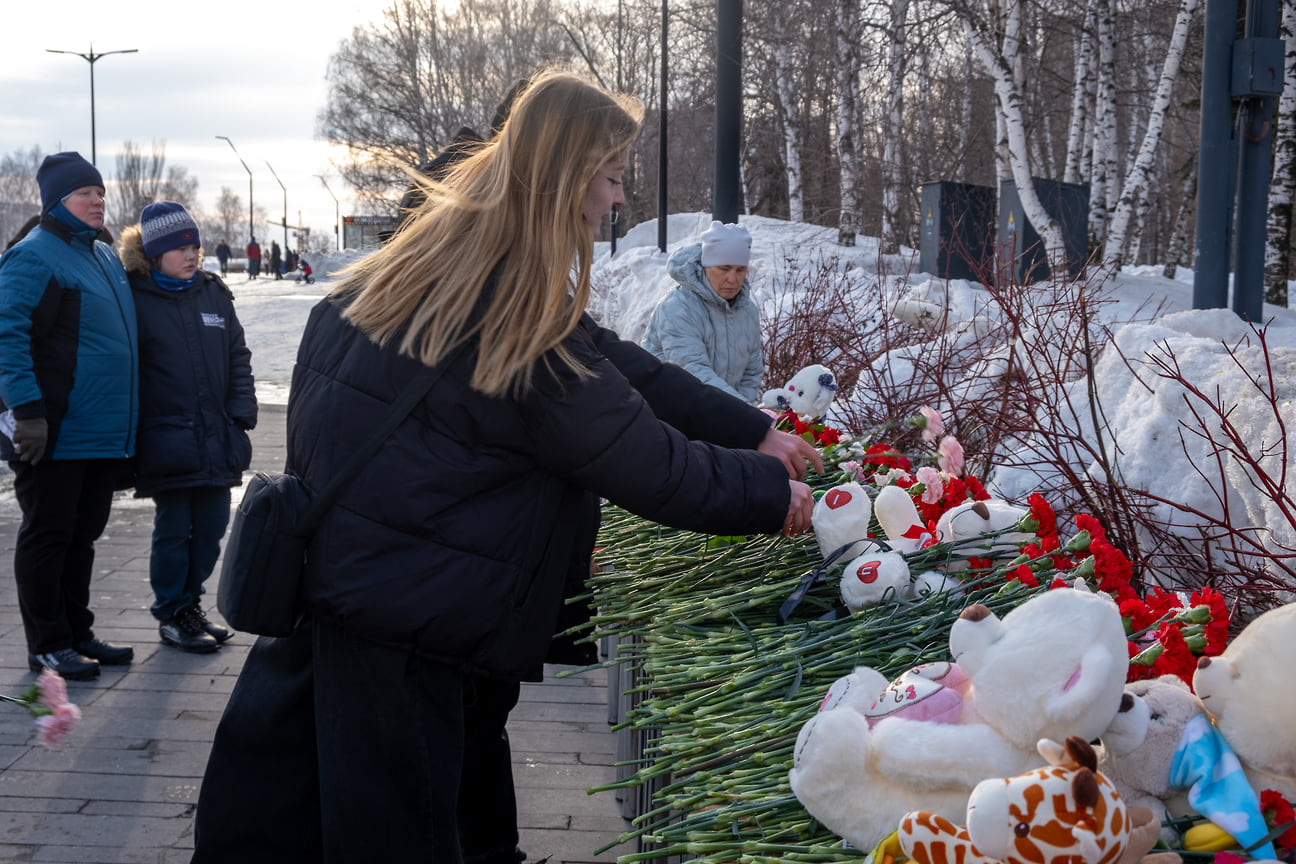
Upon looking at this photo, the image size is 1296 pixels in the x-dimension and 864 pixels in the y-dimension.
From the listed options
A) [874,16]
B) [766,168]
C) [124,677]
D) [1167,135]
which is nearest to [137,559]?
[124,677]

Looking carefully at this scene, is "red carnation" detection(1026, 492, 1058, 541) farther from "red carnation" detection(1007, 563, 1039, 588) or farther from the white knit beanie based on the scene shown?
the white knit beanie

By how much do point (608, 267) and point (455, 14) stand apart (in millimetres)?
31112

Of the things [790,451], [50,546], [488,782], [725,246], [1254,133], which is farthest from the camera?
[1254,133]

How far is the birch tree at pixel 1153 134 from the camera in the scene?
10.7m

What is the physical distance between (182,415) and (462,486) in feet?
10.4

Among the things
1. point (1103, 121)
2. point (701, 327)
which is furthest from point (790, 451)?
point (1103, 121)

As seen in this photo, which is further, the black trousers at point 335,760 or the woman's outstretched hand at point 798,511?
the woman's outstretched hand at point 798,511

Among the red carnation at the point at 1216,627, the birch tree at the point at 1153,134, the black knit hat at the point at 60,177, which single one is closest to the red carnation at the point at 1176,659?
the red carnation at the point at 1216,627

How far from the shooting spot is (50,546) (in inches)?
169

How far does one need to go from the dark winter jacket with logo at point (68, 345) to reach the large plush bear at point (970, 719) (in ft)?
12.3

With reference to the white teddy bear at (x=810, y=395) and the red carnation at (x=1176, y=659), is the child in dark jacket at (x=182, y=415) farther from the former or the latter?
the red carnation at (x=1176, y=659)

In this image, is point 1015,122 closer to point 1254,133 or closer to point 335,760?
point 1254,133

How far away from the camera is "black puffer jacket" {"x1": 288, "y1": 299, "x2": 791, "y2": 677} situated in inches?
77.0

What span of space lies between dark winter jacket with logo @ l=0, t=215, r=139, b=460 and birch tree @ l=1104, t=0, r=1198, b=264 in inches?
354
